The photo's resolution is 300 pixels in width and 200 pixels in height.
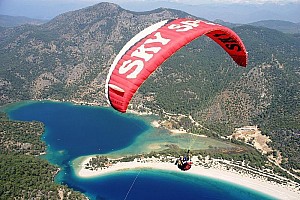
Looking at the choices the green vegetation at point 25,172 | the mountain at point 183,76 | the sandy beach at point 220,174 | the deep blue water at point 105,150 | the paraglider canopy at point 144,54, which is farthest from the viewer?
the mountain at point 183,76

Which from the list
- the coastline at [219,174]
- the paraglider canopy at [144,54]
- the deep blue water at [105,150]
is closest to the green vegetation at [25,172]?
the deep blue water at [105,150]

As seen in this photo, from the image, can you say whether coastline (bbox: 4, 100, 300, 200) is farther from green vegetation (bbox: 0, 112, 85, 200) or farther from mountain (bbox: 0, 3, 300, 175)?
mountain (bbox: 0, 3, 300, 175)

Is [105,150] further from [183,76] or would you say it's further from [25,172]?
[183,76]

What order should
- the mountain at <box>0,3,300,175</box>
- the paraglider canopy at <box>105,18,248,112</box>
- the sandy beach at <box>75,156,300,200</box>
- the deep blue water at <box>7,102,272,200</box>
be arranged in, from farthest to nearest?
the mountain at <box>0,3,300,175</box>, the sandy beach at <box>75,156,300,200</box>, the deep blue water at <box>7,102,272,200</box>, the paraglider canopy at <box>105,18,248,112</box>

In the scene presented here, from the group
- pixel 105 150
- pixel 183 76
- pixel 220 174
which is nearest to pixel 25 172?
pixel 105 150

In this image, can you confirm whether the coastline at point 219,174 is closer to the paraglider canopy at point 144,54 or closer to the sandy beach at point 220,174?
the sandy beach at point 220,174

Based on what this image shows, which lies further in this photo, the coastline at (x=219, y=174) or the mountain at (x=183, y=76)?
the mountain at (x=183, y=76)

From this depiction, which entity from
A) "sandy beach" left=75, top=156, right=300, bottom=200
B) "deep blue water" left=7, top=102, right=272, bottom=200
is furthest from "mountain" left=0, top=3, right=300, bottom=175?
"deep blue water" left=7, top=102, right=272, bottom=200

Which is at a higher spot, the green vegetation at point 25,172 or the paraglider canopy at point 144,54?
the paraglider canopy at point 144,54
